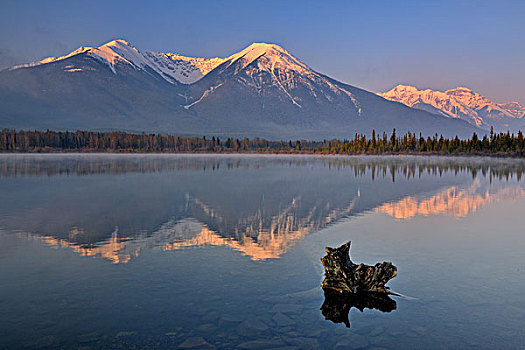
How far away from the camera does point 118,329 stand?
9.39 meters

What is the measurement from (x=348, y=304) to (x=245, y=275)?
3290 mm

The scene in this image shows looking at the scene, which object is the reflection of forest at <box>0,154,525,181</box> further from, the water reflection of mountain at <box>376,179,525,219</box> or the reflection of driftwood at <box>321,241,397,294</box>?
the reflection of driftwood at <box>321,241,397,294</box>

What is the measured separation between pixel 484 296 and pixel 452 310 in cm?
153

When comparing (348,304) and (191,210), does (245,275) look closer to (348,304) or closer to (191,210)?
(348,304)

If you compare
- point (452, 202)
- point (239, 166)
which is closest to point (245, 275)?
point (452, 202)

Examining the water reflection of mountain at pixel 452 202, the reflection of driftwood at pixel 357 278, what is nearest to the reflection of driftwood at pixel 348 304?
the reflection of driftwood at pixel 357 278

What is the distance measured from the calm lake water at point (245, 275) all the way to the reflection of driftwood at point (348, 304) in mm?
71

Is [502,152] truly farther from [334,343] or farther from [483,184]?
[334,343]

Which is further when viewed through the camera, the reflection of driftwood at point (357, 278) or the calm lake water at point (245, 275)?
the reflection of driftwood at point (357, 278)

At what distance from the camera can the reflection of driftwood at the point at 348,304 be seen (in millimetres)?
10312

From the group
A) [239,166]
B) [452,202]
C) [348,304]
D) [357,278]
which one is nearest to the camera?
[348,304]

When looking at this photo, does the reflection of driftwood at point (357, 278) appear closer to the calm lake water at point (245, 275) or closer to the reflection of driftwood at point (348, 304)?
the reflection of driftwood at point (348, 304)

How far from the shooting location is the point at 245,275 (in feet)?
42.8

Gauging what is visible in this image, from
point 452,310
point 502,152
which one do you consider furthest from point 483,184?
point 502,152
